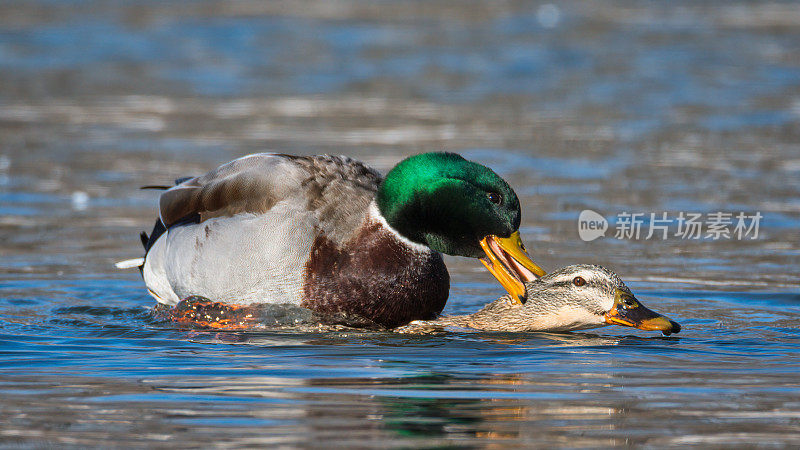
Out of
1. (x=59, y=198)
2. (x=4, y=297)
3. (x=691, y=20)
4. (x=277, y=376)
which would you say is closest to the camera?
(x=277, y=376)

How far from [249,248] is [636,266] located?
348cm

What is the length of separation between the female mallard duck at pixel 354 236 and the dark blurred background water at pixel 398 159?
10.9 inches

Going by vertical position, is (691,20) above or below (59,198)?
above

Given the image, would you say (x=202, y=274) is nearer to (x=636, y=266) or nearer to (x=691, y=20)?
(x=636, y=266)

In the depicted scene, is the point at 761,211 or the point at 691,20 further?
the point at 691,20

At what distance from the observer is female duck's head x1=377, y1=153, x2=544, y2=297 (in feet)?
23.6

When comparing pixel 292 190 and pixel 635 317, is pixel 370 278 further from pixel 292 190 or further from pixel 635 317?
pixel 635 317

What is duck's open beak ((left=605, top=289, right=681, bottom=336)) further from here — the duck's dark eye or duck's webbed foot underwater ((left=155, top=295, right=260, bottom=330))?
duck's webbed foot underwater ((left=155, top=295, right=260, bottom=330))

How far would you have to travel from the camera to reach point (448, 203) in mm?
7281

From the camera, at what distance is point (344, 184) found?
7789mm

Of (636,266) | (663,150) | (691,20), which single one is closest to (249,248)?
(636,266)

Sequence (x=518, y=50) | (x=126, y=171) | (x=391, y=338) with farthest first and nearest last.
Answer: (x=518, y=50) < (x=126, y=171) < (x=391, y=338)

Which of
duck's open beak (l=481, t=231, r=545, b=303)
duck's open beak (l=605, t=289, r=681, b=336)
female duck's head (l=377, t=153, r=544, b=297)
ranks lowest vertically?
duck's open beak (l=605, t=289, r=681, b=336)
